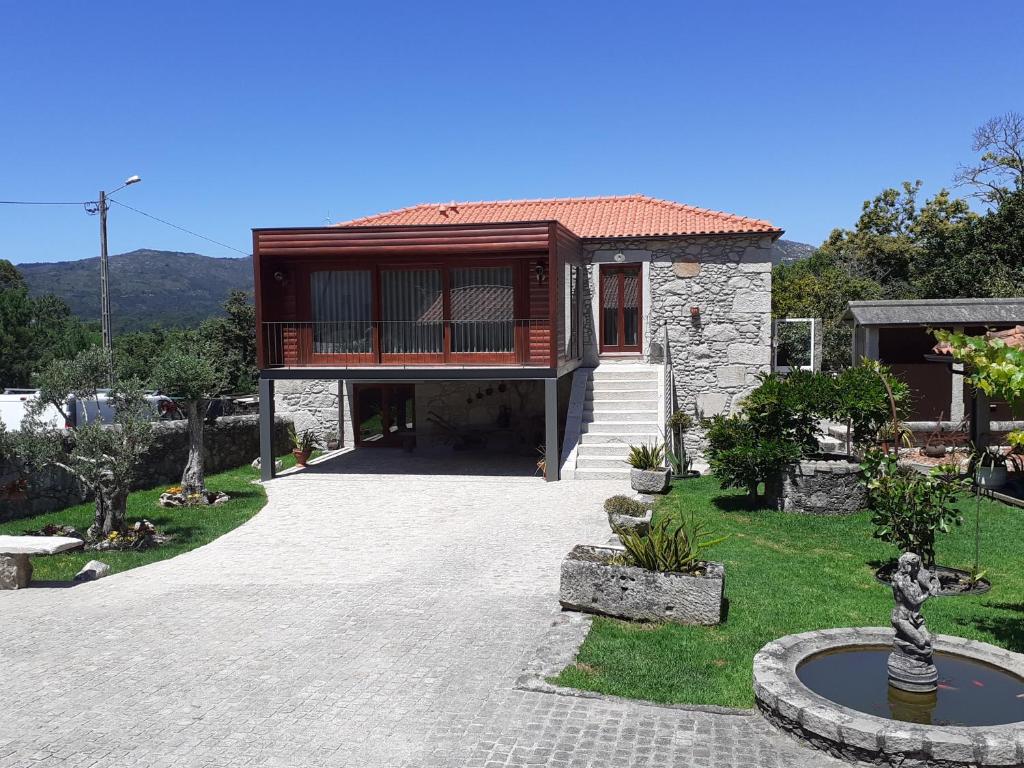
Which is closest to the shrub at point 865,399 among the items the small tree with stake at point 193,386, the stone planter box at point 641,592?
the stone planter box at point 641,592

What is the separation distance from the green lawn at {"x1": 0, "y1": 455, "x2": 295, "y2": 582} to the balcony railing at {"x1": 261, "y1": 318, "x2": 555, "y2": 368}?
2.90 m

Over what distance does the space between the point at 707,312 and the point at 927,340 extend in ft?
15.9

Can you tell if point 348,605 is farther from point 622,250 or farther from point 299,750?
point 622,250

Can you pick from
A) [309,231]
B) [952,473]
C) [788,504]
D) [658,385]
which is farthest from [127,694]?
[658,385]

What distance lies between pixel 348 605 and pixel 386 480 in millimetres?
7892

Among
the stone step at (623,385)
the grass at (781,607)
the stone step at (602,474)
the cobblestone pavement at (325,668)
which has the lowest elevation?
the cobblestone pavement at (325,668)

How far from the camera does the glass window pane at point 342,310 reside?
685 inches

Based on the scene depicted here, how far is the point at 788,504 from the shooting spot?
39.3 ft

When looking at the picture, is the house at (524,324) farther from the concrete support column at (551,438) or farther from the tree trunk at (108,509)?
the tree trunk at (108,509)

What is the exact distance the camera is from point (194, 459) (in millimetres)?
14469

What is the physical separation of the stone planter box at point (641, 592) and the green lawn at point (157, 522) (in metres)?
5.70

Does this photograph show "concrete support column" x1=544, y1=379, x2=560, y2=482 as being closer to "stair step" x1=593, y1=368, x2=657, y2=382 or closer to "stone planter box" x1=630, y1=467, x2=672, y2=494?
"stone planter box" x1=630, y1=467, x2=672, y2=494

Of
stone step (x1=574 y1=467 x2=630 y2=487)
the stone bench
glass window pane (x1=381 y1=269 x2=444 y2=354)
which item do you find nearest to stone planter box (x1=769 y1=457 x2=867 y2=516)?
stone step (x1=574 y1=467 x2=630 y2=487)

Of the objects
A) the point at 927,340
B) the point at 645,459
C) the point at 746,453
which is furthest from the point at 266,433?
the point at 927,340
